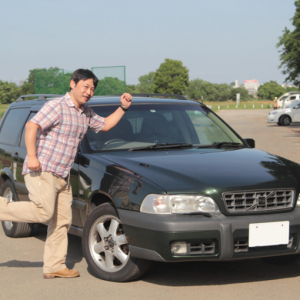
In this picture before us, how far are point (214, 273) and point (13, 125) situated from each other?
3.36 meters

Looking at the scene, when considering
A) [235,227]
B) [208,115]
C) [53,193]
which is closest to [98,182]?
[53,193]

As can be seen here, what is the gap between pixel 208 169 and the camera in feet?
13.9

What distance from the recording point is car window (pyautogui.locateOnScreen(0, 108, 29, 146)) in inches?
248

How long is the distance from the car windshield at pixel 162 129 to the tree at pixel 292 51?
36878 millimetres

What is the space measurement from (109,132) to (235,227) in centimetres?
188

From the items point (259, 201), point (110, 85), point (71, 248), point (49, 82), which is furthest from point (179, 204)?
point (49, 82)

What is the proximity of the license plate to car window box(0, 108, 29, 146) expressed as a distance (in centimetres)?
340

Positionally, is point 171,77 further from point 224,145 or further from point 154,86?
point 224,145

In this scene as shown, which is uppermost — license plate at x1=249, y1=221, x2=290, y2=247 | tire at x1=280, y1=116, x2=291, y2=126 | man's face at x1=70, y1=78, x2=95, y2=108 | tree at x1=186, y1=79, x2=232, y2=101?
tree at x1=186, y1=79, x2=232, y2=101

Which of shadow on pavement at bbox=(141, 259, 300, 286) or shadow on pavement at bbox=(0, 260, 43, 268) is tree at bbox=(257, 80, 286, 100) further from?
shadow on pavement at bbox=(0, 260, 43, 268)

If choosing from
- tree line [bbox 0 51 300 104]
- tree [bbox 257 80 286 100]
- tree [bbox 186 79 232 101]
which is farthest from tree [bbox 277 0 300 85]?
tree [bbox 257 80 286 100]

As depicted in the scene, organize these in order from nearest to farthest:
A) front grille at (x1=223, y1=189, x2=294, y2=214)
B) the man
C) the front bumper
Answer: the front bumper, front grille at (x1=223, y1=189, x2=294, y2=214), the man

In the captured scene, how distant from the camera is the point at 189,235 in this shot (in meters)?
3.75

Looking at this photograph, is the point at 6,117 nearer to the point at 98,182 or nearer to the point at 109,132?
the point at 109,132
